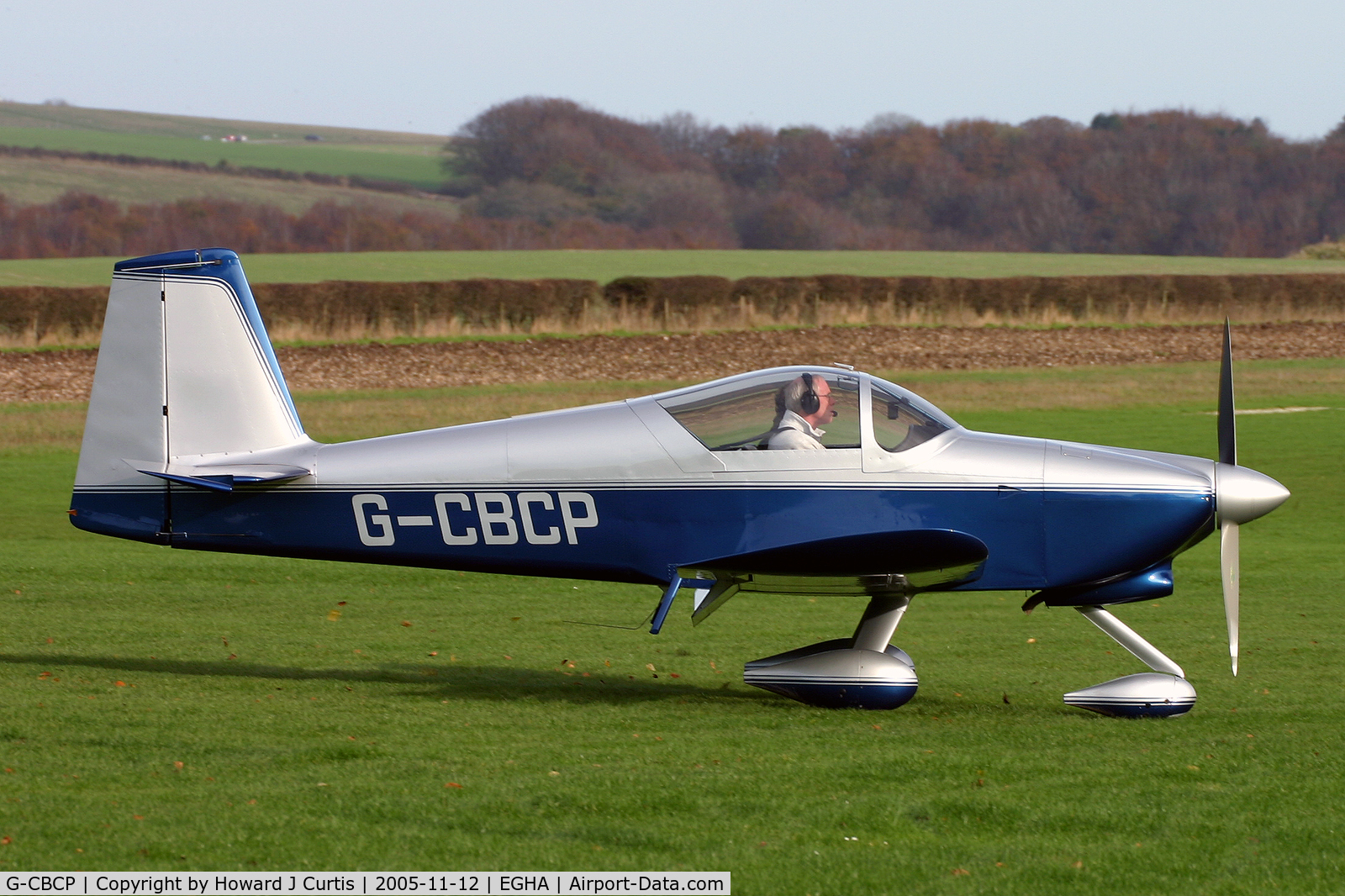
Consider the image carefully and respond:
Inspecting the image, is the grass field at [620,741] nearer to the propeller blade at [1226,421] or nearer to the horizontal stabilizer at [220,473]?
the horizontal stabilizer at [220,473]

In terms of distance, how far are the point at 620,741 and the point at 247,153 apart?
136 metres

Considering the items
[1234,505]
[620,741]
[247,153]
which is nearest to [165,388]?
[620,741]

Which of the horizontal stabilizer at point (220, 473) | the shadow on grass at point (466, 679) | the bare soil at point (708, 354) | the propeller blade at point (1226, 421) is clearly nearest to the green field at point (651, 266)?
the bare soil at point (708, 354)

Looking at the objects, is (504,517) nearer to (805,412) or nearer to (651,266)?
(805,412)

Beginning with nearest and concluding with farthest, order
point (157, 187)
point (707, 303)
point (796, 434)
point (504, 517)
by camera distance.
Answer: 1. point (796, 434)
2. point (504, 517)
3. point (707, 303)
4. point (157, 187)

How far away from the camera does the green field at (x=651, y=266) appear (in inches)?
2183

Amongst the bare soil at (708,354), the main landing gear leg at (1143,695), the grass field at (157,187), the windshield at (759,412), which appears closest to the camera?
the main landing gear leg at (1143,695)

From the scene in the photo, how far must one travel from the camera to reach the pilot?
A: 747 centimetres

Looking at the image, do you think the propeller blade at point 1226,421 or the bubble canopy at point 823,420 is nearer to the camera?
the bubble canopy at point 823,420

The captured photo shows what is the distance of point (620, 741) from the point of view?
6.73 m

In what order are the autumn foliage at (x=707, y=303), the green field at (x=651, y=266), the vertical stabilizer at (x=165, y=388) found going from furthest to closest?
the green field at (x=651, y=266) → the autumn foliage at (x=707, y=303) → the vertical stabilizer at (x=165, y=388)

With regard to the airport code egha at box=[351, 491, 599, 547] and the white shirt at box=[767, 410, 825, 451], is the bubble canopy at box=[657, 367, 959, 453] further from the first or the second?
the airport code egha at box=[351, 491, 599, 547]

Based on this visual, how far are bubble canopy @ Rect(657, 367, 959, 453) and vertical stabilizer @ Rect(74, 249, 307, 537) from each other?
2539mm

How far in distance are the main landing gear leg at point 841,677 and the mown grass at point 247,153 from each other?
116 m
